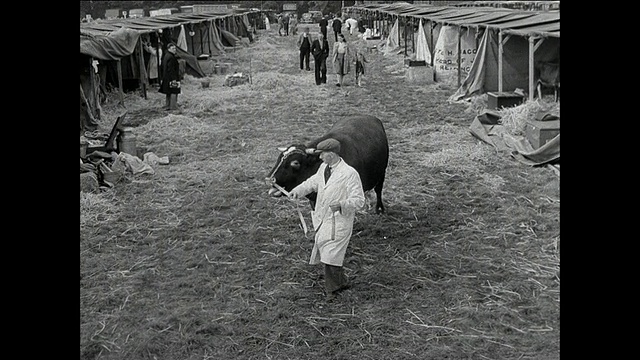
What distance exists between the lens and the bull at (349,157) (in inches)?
299

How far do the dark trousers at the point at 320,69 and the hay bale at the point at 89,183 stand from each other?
12656mm

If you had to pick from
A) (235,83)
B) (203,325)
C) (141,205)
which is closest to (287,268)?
(203,325)

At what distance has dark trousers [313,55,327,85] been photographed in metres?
22.7

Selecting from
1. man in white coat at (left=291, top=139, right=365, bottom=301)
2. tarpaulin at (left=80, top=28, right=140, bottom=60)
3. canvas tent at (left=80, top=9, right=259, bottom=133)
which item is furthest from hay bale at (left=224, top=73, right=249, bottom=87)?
man in white coat at (left=291, top=139, right=365, bottom=301)

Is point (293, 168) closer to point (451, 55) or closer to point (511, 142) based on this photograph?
point (511, 142)

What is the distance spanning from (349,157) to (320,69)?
15.8 metres

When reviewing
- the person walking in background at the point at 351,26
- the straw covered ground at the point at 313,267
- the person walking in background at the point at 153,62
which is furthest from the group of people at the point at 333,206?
the person walking in background at the point at 351,26

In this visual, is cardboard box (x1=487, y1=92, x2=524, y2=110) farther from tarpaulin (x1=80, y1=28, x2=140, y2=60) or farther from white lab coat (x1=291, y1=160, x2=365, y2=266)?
white lab coat (x1=291, y1=160, x2=365, y2=266)

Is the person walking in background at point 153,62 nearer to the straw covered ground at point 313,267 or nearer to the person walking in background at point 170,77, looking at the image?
the person walking in background at point 170,77

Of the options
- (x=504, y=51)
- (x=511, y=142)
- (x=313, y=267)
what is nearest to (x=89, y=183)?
(x=313, y=267)

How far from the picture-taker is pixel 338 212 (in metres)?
6.52

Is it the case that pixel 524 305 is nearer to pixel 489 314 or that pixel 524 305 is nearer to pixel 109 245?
pixel 489 314

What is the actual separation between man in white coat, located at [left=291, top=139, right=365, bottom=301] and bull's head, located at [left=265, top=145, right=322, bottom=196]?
2.74ft

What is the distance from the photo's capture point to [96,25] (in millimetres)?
22531
